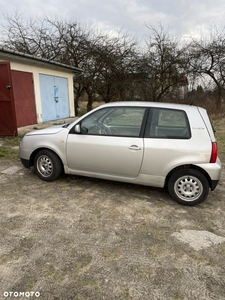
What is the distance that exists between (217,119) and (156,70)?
648cm

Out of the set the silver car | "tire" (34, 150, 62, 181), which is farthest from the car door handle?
"tire" (34, 150, 62, 181)

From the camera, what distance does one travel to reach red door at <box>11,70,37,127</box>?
346 inches

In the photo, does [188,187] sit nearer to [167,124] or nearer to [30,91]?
[167,124]

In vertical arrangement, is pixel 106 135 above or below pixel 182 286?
above

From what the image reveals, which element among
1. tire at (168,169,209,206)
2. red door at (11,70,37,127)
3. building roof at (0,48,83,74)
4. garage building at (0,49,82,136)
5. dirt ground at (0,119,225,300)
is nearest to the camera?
dirt ground at (0,119,225,300)

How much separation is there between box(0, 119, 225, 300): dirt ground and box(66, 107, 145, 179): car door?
1.39 ft

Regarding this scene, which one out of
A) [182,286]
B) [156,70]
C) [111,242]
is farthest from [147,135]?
[156,70]

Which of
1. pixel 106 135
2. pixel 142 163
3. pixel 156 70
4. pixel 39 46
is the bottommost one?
pixel 142 163

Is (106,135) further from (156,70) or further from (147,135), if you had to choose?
(156,70)

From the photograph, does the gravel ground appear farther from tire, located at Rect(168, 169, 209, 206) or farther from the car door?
the car door

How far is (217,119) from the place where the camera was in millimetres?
12375

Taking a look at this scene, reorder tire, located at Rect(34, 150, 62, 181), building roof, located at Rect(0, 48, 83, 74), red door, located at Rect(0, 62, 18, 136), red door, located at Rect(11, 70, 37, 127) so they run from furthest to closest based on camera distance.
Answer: red door, located at Rect(11, 70, 37, 127), building roof, located at Rect(0, 48, 83, 74), red door, located at Rect(0, 62, 18, 136), tire, located at Rect(34, 150, 62, 181)

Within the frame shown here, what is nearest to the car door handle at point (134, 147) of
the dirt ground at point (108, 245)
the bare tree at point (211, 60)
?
the dirt ground at point (108, 245)

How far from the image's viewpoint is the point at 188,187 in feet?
10.7
